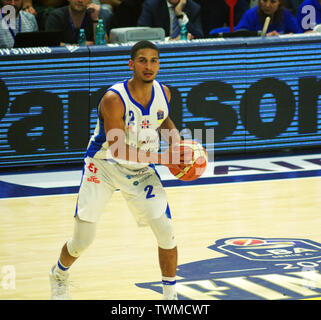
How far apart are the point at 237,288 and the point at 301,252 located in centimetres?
109

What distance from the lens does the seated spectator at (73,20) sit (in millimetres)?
10438

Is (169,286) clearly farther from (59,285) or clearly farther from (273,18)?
(273,18)

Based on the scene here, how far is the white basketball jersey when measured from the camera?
18.3 ft

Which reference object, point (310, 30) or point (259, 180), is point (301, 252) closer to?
point (259, 180)

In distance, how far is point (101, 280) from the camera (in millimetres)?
6305

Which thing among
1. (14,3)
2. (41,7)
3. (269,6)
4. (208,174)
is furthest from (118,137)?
(41,7)

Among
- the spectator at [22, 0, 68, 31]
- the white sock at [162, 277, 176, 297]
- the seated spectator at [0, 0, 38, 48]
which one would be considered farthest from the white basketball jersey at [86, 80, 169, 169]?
the spectator at [22, 0, 68, 31]

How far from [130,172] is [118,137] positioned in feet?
0.97

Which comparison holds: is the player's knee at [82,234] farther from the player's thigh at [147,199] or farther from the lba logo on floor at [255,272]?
the lba logo on floor at [255,272]

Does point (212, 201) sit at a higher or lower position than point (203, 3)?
lower

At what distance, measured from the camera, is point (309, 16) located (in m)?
11.5

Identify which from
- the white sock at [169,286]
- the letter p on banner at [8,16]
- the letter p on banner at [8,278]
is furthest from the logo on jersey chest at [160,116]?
the letter p on banner at [8,16]

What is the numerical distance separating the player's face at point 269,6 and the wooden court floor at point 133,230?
2777mm

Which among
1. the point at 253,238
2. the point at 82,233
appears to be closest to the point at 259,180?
the point at 253,238
